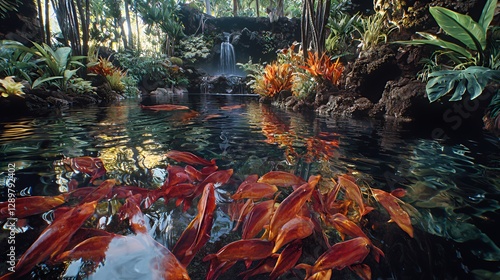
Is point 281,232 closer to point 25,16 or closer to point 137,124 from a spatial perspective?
point 137,124

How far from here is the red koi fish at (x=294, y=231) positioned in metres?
0.77

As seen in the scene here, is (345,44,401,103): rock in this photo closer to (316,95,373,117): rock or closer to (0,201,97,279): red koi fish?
(316,95,373,117): rock

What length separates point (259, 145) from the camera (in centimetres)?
228

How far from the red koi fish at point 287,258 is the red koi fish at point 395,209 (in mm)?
478

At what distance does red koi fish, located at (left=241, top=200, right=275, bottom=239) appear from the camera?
83 centimetres

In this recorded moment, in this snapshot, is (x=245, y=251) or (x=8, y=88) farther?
(x=8, y=88)

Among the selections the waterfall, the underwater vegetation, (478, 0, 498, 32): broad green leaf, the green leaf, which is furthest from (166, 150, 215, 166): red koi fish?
the waterfall

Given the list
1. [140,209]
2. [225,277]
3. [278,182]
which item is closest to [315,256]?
[225,277]

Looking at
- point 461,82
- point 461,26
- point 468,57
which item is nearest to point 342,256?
point 461,82

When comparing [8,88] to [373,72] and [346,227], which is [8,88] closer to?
[346,227]

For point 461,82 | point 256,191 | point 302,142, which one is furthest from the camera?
point 461,82

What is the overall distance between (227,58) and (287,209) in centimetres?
1789

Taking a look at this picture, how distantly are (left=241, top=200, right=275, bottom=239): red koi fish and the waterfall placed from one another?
57.1 feet

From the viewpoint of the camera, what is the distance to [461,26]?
10.2 feet
